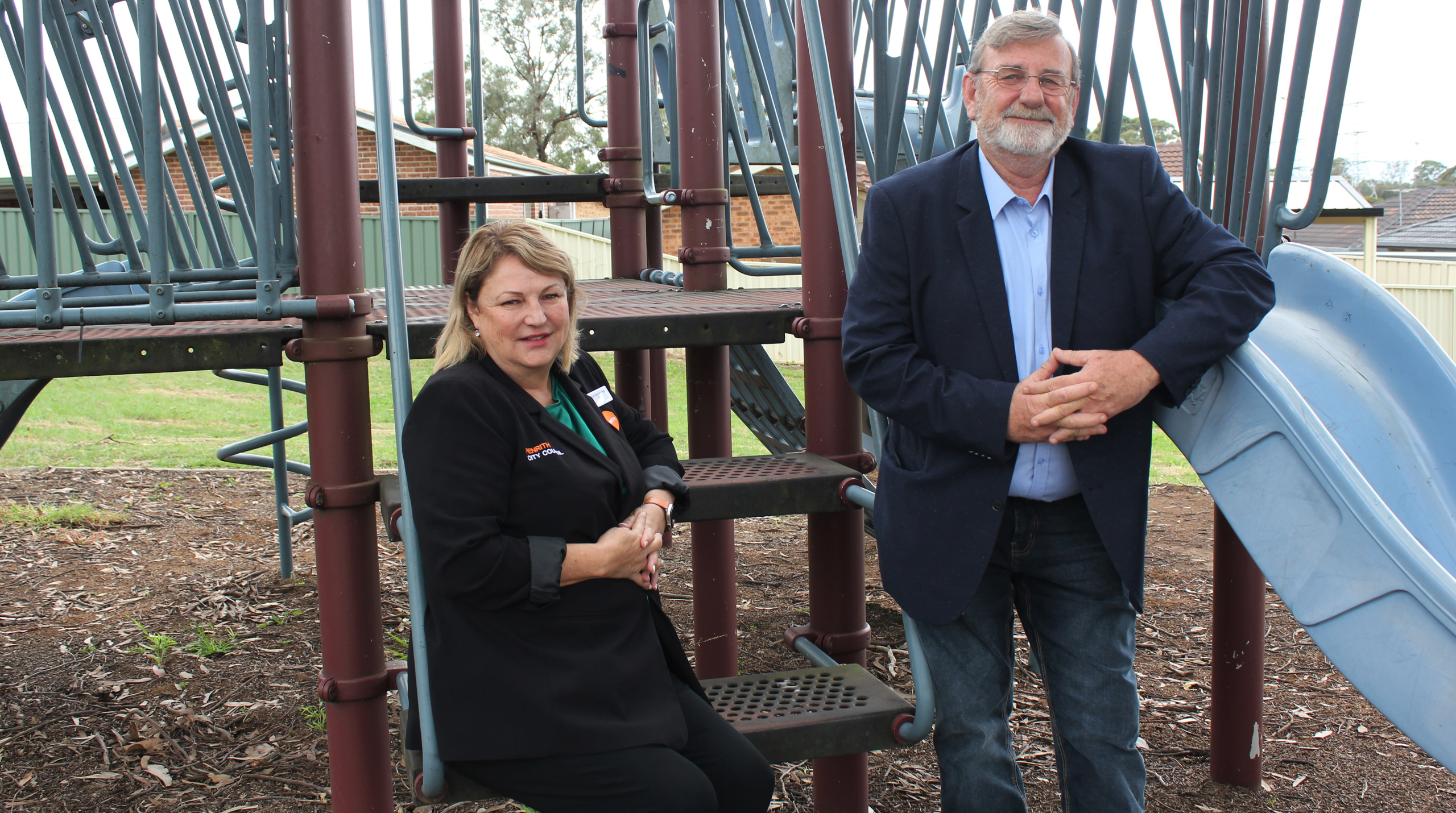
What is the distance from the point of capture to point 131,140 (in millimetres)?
2500

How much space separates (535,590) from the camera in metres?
1.94

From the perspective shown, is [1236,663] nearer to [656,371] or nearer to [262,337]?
[656,371]

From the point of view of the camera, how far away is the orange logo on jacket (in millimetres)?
2033

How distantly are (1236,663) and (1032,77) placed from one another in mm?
1949

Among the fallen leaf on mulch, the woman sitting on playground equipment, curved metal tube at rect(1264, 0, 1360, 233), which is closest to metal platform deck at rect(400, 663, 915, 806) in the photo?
the woman sitting on playground equipment

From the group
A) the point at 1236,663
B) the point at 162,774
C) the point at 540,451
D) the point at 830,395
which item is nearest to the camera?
the point at 540,451

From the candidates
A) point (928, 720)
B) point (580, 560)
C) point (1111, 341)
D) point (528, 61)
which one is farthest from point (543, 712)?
point (528, 61)

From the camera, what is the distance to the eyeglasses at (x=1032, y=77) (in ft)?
6.93

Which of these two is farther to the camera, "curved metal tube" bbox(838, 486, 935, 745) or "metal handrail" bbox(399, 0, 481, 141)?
"metal handrail" bbox(399, 0, 481, 141)

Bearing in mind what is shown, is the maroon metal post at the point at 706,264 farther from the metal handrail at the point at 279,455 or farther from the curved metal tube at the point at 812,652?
the metal handrail at the point at 279,455

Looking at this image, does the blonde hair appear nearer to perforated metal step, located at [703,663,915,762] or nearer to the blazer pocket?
the blazer pocket

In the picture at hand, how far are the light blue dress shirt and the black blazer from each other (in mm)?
767

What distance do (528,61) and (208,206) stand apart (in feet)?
128

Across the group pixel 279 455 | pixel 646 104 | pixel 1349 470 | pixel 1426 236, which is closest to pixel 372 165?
pixel 279 455
